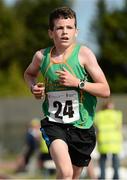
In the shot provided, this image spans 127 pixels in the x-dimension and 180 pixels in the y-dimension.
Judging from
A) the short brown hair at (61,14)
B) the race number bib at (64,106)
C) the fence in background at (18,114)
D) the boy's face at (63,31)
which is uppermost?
the short brown hair at (61,14)

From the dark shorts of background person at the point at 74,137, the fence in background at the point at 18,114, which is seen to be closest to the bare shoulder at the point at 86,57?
the dark shorts of background person at the point at 74,137

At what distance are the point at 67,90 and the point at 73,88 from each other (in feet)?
0.20

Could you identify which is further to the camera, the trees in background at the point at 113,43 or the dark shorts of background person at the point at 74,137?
the trees in background at the point at 113,43

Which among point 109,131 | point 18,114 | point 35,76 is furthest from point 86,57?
point 18,114

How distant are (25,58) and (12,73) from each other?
12.1 m

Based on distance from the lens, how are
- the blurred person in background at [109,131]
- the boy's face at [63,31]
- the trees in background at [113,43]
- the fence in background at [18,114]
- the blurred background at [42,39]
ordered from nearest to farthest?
the boy's face at [63,31]
the blurred person in background at [109,131]
the fence in background at [18,114]
the blurred background at [42,39]
the trees in background at [113,43]

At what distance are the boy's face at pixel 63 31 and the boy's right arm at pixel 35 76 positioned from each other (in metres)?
0.28

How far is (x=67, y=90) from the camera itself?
6.53 metres

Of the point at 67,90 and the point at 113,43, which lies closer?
the point at 67,90

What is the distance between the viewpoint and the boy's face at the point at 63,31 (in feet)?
21.3

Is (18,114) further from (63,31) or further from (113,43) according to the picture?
(113,43)

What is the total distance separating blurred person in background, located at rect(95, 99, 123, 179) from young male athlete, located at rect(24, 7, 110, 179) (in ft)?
20.1

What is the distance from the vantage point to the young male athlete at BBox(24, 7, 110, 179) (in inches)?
254

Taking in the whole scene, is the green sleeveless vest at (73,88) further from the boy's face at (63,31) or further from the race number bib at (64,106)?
the boy's face at (63,31)
